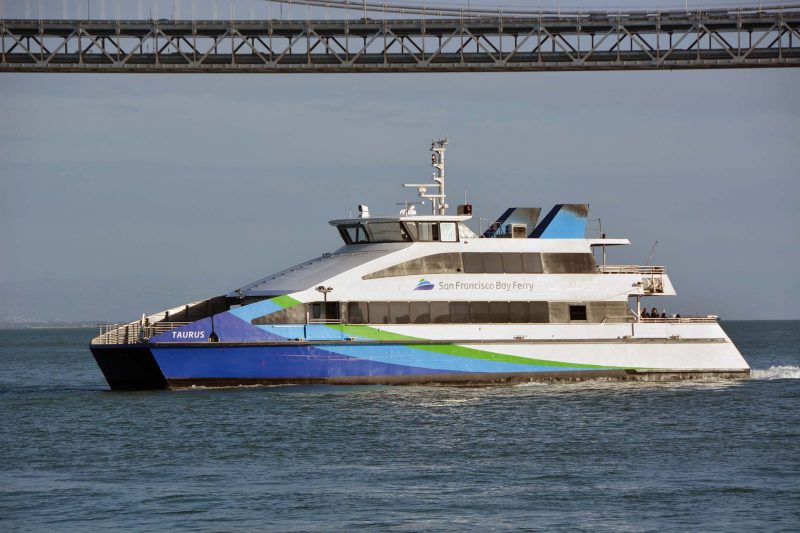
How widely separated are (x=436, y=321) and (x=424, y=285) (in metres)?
0.99

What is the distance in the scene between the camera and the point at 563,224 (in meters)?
34.4

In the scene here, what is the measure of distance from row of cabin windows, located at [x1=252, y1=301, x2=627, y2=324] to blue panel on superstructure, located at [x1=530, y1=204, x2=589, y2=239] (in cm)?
191

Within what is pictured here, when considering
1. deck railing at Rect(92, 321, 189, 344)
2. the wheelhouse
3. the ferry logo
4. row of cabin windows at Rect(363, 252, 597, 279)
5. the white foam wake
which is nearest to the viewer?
deck railing at Rect(92, 321, 189, 344)

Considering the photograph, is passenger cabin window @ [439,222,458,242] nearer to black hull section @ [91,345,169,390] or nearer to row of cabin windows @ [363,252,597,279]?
row of cabin windows @ [363,252,597,279]

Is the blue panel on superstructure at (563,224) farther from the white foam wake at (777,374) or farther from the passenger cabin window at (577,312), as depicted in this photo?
the white foam wake at (777,374)

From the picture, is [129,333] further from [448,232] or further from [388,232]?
[448,232]

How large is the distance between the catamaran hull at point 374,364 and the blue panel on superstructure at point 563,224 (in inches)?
118

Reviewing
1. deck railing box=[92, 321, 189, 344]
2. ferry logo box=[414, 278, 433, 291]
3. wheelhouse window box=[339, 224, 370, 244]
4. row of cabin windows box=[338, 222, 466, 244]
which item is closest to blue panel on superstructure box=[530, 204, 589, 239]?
row of cabin windows box=[338, 222, 466, 244]

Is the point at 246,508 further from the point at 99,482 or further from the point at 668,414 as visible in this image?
the point at 668,414

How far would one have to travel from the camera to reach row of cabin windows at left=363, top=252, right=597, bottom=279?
3281 centimetres

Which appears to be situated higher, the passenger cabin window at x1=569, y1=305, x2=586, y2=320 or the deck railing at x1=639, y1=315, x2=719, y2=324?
the passenger cabin window at x1=569, y1=305, x2=586, y2=320

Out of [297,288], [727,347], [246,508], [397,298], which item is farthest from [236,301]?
[246,508]

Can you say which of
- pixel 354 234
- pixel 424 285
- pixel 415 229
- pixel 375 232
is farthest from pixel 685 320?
pixel 354 234

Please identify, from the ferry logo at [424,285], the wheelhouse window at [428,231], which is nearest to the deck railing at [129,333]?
the ferry logo at [424,285]
